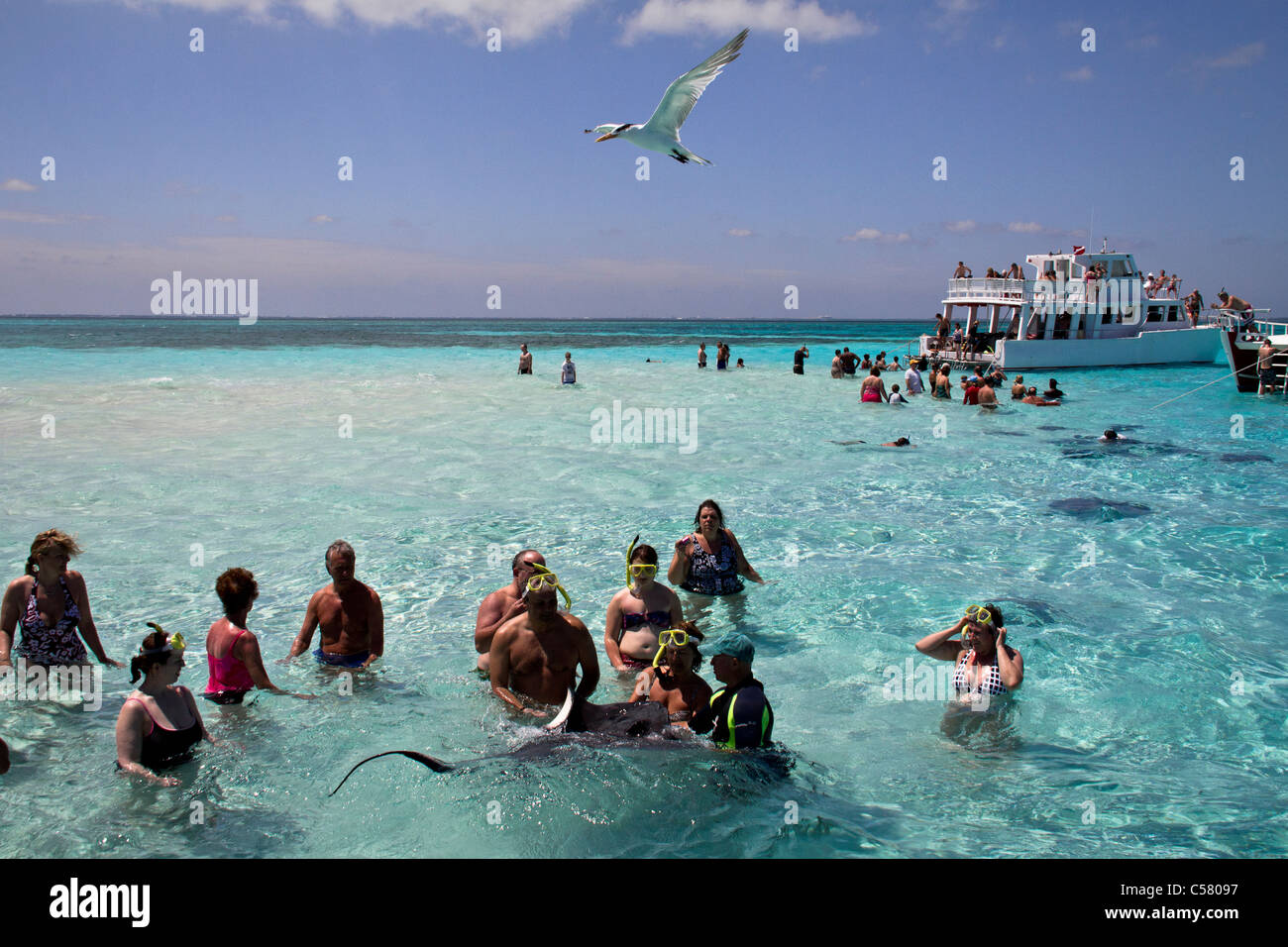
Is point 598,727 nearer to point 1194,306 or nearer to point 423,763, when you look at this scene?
point 423,763

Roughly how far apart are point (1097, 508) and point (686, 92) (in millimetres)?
8419

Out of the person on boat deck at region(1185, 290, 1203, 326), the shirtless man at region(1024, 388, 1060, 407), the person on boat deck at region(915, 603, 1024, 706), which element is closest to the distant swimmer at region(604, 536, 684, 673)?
the person on boat deck at region(915, 603, 1024, 706)

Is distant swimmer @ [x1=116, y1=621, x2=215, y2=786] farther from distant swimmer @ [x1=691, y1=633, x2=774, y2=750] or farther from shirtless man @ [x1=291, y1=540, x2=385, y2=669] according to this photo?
distant swimmer @ [x1=691, y1=633, x2=774, y2=750]

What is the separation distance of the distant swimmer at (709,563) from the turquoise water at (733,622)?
0.84 feet

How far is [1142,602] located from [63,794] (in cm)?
914

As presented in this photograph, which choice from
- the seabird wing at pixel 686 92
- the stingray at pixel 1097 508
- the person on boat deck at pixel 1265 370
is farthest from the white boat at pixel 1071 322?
the seabird wing at pixel 686 92

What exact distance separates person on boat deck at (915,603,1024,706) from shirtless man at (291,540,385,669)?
13.2 ft

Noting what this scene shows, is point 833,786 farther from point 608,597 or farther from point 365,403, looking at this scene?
point 365,403

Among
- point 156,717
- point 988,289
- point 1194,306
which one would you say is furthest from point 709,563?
point 1194,306

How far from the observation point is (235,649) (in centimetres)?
532

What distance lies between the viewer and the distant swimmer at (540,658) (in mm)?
5203

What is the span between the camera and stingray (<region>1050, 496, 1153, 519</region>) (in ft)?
38.9

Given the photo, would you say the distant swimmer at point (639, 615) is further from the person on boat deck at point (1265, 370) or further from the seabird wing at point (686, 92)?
the person on boat deck at point (1265, 370)
